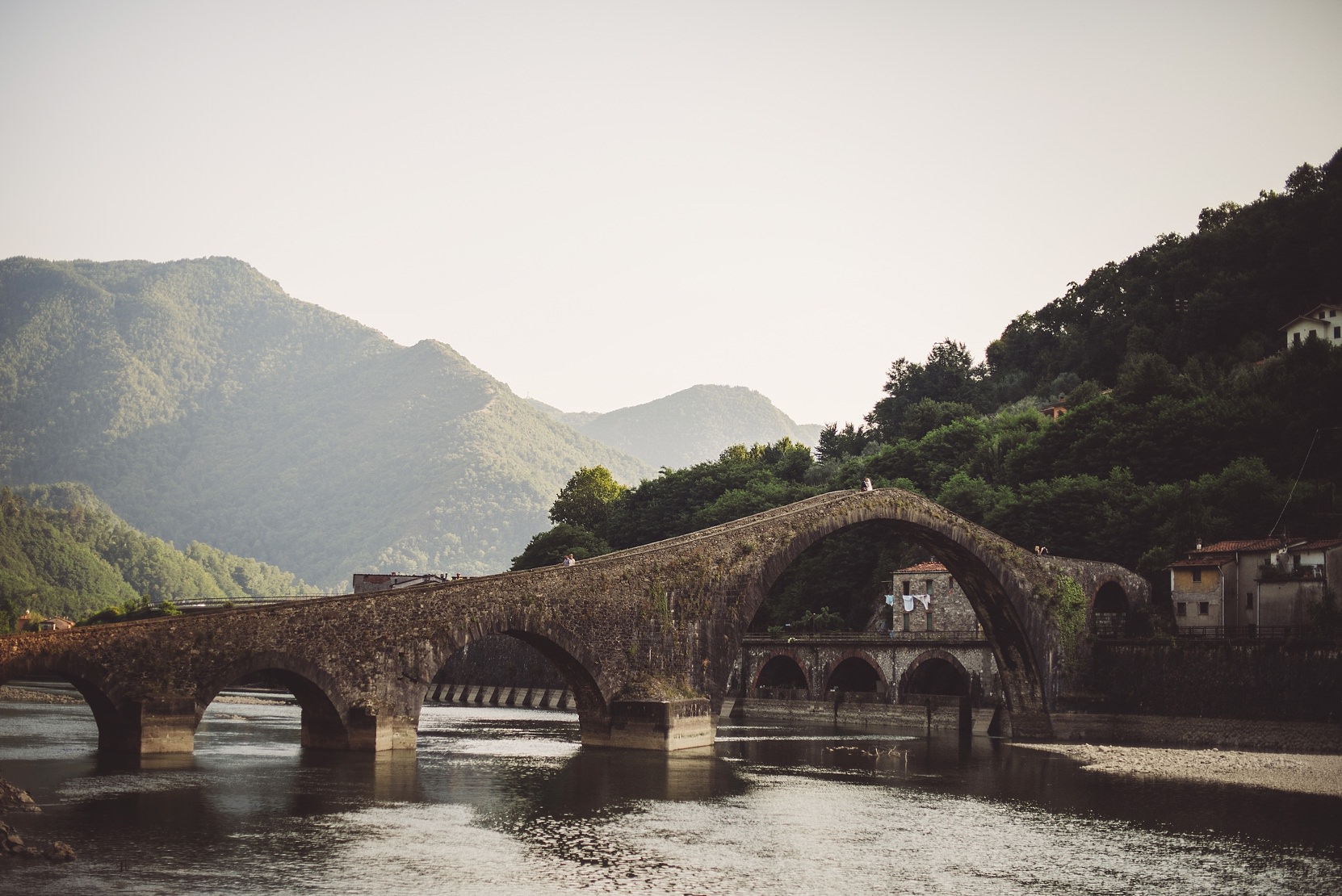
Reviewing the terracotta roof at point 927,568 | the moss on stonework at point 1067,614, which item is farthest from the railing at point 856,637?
the moss on stonework at point 1067,614

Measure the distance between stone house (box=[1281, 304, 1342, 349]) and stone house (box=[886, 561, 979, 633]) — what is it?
26645mm

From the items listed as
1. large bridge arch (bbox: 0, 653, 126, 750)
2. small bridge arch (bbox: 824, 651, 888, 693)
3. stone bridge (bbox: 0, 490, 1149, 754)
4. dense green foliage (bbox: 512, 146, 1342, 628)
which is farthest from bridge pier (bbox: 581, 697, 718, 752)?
dense green foliage (bbox: 512, 146, 1342, 628)

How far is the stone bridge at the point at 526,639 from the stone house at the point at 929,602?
12225mm

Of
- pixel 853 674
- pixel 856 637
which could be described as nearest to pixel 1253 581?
pixel 856 637

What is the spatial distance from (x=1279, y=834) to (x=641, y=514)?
7997 centimetres

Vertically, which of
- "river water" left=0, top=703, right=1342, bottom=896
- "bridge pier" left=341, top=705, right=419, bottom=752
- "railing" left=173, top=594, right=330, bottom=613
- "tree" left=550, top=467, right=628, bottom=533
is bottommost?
"river water" left=0, top=703, right=1342, bottom=896

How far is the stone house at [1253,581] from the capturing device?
166 feet

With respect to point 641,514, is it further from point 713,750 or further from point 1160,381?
point 713,750

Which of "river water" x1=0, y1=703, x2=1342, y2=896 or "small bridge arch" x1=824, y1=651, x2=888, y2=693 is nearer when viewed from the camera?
"river water" x1=0, y1=703, x2=1342, y2=896

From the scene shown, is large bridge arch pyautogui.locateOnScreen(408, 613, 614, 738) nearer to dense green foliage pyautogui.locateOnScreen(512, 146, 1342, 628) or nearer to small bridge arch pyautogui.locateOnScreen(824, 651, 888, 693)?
small bridge arch pyautogui.locateOnScreen(824, 651, 888, 693)

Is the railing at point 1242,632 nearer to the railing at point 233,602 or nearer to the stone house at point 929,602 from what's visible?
the stone house at point 929,602

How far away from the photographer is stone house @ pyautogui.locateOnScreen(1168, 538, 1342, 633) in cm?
5072

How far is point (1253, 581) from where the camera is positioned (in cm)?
5303

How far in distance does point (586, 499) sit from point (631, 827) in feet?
315
